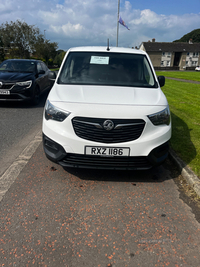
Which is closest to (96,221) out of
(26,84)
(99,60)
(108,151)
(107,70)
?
(108,151)

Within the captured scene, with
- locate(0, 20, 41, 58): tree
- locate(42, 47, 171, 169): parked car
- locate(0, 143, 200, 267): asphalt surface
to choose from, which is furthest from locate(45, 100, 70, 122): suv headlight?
locate(0, 20, 41, 58): tree

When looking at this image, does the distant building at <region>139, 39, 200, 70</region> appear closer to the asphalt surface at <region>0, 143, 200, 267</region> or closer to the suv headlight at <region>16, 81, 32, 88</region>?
the suv headlight at <region>16, 81, 32, 88</region>

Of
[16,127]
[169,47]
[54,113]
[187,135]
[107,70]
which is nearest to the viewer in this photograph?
[54,113]

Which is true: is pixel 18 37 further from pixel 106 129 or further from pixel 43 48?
pixel 106 129

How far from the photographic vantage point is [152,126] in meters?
3.07

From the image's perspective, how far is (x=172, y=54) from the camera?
3211 inches

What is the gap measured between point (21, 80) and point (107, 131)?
6.20 metres

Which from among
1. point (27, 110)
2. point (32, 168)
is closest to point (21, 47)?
point (27, 110)

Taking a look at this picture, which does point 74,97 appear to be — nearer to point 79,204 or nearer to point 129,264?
point 79,204

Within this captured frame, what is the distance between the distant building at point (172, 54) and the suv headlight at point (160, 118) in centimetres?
8229

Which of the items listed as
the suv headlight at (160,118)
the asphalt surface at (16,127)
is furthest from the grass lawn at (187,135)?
the asphalt surface at (16,127)

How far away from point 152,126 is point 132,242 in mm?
1503

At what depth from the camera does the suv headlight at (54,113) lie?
3068mm

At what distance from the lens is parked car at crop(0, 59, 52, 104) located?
7859mm
